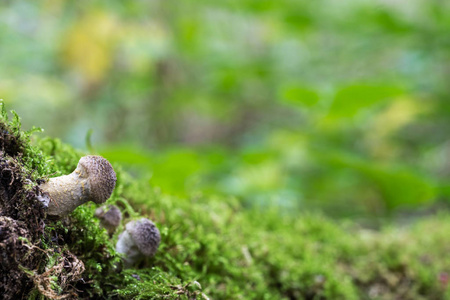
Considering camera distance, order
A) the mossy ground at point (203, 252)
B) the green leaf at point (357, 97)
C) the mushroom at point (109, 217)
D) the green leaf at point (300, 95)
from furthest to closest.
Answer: the green leaf at point (300, 95) < the green leaf at point (357, 97) < the mushroom at point (109, 217) < the mossy ground at point (203, 252)

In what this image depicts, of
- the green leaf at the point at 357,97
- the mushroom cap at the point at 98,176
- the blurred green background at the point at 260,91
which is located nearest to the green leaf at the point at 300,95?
the blurred green background at the point at 260,91

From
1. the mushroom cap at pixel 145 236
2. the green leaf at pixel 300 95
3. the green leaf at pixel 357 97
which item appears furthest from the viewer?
the green leaf at pixel 300 95

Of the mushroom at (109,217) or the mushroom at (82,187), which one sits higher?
the mushroom at (82,187)

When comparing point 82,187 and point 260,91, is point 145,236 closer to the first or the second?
point 82,187

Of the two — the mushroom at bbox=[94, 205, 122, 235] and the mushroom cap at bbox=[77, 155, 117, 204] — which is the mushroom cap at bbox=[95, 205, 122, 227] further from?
the mushroom cap at bbox=[77, 155, 117, 204]

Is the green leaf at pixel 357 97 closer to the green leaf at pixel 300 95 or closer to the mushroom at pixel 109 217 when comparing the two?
the green leaf at pixel 300 95

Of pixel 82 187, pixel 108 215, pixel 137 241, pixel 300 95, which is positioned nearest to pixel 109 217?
pixel 108 215

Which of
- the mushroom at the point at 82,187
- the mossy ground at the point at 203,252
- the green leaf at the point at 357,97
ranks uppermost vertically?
the green leaf at the point at 357,97
